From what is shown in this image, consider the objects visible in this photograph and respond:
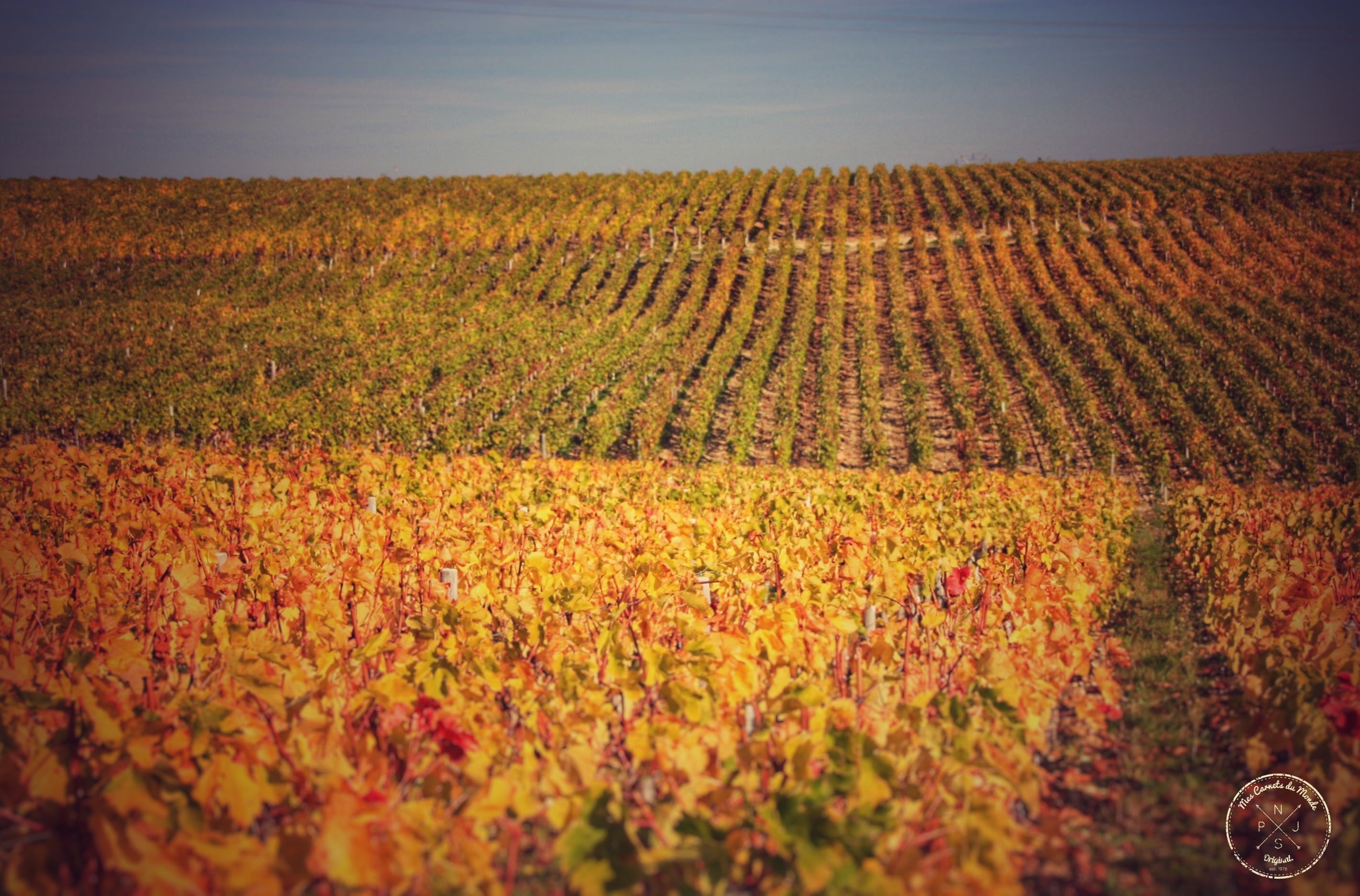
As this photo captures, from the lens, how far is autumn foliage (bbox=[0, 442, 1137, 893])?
2.00m

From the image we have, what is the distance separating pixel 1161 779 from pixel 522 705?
9.85 feet

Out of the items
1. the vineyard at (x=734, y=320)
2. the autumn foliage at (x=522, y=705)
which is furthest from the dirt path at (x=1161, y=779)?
the vineyard at (x=734, y=320)

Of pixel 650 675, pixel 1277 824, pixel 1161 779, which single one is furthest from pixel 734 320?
pixel 1277 824

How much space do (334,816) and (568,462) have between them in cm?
1087

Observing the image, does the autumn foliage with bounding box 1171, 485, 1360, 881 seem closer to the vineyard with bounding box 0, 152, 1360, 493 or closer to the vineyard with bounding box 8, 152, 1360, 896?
the vineyard with bounding box 8, 152, 1360, 896

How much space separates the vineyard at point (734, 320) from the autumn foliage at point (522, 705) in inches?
630

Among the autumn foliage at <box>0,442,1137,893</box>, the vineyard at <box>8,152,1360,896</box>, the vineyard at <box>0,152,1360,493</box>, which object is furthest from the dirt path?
the vineyard at <box>0,152,1360,493</box>

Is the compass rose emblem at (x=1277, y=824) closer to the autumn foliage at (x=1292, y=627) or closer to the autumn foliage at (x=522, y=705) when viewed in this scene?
the autumn foliage at (x=1292, y=627)

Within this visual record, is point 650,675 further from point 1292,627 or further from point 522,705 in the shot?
point 1292,627

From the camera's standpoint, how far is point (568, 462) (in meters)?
12.6

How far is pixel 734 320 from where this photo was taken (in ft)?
103

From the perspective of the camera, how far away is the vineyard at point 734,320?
71.8ft

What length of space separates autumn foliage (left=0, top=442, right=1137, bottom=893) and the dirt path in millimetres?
183

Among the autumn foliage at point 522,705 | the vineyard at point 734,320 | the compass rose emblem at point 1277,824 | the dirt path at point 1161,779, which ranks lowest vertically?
the dirt path at point 1161,779
